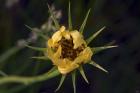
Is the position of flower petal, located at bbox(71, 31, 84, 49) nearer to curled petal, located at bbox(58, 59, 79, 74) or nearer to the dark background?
curled petal, located at bbox(58, 59, 79, 74)

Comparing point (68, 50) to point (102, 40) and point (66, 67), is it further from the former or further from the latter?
point (102, 40)

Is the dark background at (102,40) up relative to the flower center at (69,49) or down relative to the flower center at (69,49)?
up

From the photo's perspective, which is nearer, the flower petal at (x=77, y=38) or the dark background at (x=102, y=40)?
the flower petal at (x=77, y=38)

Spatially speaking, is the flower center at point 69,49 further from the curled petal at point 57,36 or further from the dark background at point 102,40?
the dark background at point 102,40

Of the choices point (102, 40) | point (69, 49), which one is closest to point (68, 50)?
point (69, 49)

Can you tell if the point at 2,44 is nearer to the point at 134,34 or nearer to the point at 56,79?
the point at 56,79

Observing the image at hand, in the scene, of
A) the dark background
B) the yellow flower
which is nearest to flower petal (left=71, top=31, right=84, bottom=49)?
the yellow flower

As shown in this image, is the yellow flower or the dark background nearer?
the yellow flower

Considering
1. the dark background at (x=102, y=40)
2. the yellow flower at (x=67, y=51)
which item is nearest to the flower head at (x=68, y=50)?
the yellow flower at (x=67, y=51)
